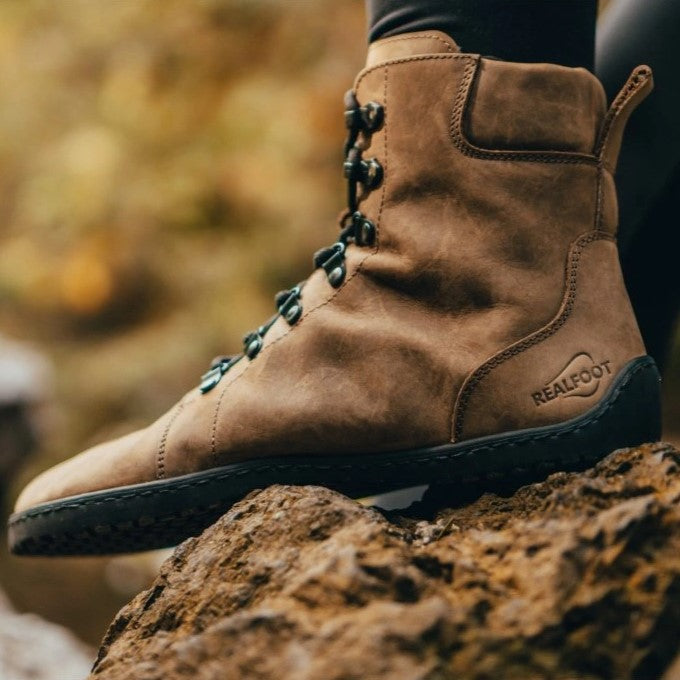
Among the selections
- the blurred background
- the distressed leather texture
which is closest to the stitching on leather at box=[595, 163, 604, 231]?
the distressed leather texture

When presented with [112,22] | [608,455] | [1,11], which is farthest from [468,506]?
[1,11]

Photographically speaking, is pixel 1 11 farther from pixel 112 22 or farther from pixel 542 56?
pixel 542 56

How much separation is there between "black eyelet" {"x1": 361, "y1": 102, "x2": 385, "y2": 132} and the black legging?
102 millimetres

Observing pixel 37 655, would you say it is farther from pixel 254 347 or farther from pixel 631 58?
pixel 631 58

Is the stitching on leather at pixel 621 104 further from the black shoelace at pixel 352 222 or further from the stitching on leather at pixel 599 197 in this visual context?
the black shoelace at pixel 352 222

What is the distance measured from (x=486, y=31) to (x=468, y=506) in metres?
0.60

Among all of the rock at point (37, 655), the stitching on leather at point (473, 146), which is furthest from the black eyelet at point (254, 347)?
the rock at point (37, 655)

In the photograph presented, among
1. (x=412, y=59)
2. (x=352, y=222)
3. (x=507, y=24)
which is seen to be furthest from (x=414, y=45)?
(x=352, y=222)

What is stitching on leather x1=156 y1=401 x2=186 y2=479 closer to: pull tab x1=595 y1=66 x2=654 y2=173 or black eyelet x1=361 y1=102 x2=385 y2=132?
black eyelet x1=361 y1=102 x2=385 y2=132

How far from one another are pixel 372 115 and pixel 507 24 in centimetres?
21

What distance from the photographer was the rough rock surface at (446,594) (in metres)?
0.79

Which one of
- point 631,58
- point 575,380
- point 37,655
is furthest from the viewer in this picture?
point 37,655

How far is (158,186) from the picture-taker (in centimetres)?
546

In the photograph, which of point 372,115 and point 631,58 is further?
point 631,58
